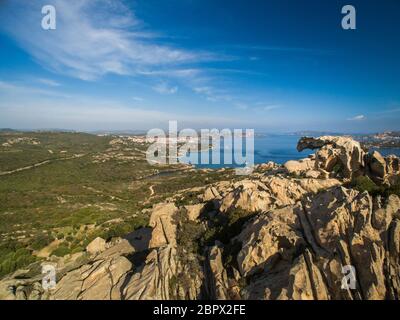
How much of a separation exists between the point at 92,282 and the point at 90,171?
261ft

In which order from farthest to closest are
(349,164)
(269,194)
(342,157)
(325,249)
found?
(342,157) < (349,164) < (269,194) < (325,249)

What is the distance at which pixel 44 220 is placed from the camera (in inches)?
1594

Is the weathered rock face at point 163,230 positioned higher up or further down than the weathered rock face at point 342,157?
further down

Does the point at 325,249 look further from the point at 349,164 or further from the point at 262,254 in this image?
the point at 349,164

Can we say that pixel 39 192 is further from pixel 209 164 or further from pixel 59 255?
pixel 209 164

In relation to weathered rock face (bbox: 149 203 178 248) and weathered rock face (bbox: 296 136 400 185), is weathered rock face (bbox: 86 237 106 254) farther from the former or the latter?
weathered rock face (bbox: 296 136 400 185)

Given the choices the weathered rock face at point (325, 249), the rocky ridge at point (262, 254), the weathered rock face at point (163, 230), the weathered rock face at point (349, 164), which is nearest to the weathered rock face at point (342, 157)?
the weathered rock face at point (349, 164)

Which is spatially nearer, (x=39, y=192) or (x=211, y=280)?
(x=211, y=280)

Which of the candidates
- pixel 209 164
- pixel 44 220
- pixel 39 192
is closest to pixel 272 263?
pixel 44 220

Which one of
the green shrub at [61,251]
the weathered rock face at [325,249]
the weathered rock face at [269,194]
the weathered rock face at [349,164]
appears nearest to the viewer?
the weathered rock face at [325,249]

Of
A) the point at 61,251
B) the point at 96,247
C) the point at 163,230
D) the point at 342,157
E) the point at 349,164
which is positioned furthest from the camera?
the point at 61,251

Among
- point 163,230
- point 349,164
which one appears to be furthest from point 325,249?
point 349,164

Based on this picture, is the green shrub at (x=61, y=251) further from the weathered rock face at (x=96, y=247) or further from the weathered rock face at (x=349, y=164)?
the weathered rock face at (x=349, y=164)

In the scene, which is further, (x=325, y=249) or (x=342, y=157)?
(x=342, y=157)
